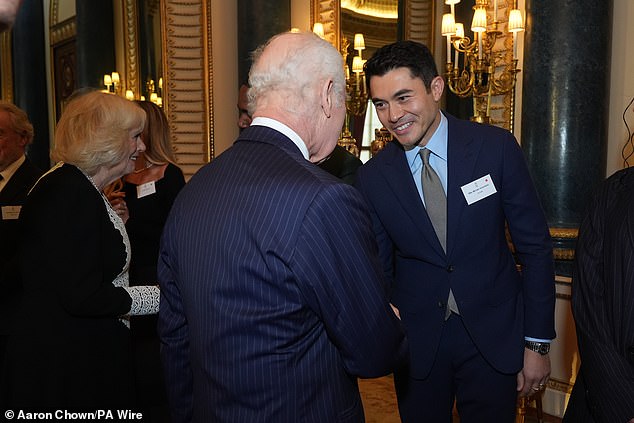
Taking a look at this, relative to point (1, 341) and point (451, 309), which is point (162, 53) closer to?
point (1, 341)

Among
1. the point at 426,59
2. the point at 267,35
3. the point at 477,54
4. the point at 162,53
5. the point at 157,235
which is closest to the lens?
the point at 426,59

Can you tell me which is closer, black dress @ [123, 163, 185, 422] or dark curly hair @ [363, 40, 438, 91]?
dark curly hair @ [363, 40, 438, 91]

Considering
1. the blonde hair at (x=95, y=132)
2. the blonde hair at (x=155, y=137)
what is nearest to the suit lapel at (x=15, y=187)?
the blonde hair at (x=155, y=137)

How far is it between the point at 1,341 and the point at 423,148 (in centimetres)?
227

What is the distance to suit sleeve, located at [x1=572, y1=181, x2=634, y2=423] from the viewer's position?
1.66m

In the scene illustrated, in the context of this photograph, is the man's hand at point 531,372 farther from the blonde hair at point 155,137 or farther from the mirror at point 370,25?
the mirror at point 370,25

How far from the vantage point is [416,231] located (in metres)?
2.03

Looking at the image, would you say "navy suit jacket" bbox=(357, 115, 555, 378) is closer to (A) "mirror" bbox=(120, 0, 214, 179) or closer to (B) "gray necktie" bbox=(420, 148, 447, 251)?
(B) "gray necktie" bbox=(420, 148, 447, 251)

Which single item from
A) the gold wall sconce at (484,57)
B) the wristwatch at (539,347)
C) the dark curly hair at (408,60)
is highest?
the gold wall sconce at (484,57)

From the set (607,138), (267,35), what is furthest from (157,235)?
(267,35)

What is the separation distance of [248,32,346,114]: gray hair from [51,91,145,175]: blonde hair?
924mm

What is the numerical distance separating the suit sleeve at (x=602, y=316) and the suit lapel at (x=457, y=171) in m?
0.39

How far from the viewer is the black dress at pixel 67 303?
6.17 ft

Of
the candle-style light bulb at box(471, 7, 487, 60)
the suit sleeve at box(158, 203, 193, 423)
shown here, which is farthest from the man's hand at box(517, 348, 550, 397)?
the candle-style light bulb at box(471, 7, 487, 60)
